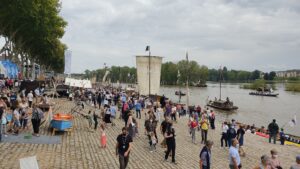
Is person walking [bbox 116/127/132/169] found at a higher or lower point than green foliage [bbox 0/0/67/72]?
lower

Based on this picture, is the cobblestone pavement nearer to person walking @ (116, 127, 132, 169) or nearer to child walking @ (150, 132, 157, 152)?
child walking @ (150, 132, 157, 152)

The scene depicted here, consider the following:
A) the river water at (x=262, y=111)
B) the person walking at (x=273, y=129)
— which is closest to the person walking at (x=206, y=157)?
the person walking at (x=273, y=129)

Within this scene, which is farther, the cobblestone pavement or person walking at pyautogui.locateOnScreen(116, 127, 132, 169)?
the cobblestone pavement

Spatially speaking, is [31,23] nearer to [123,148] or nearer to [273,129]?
[273,129]

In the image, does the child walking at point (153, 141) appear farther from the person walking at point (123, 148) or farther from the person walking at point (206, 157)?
the person walking at point (206, 157)

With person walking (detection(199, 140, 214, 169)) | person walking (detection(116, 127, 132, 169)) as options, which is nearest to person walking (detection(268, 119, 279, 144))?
person walking (detection(199, 140, 214, 169))

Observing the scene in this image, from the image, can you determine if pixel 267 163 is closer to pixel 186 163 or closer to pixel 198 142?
pixel 186 163

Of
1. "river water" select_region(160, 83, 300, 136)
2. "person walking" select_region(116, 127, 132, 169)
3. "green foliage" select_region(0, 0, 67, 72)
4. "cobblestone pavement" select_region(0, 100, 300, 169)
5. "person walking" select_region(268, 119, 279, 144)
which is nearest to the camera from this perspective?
"person walking" select_region(116, 127, 132, 169)

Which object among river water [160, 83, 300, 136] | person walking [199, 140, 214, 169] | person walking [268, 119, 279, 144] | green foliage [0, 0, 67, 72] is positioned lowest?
river water [160, 83, 300, 136]

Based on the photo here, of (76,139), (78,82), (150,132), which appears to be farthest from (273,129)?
(78,82)

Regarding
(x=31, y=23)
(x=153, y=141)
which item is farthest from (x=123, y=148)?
(x=31, y=23)

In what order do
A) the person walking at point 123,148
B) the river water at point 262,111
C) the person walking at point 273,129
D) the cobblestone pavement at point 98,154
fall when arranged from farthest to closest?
the river water at point 262,111 < the person walking at point 273,129 < the cobblestone pavement at point 98,154 < the person walking at point 123,148

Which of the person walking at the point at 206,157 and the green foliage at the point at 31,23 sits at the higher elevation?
the green foliage at the point at 31,23

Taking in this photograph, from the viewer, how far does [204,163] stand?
33.0 feet
